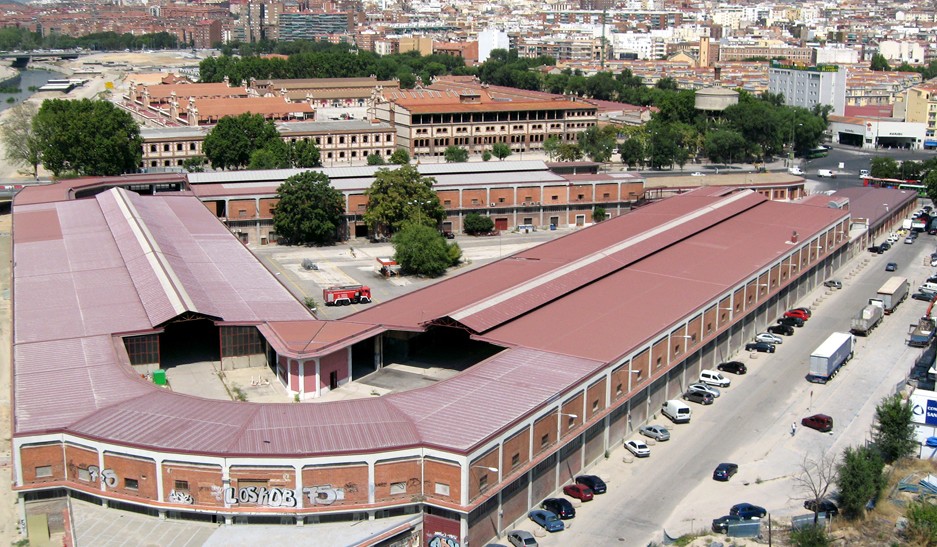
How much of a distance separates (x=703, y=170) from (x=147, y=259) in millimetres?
44389

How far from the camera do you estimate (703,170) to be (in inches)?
2795

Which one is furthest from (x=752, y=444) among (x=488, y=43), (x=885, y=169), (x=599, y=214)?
(x=488, y=43)

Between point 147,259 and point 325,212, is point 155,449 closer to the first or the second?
point 147,259

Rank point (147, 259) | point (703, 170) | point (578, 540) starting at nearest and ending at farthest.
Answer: point (578, 540) < point (147, 259) < point (703, 170)

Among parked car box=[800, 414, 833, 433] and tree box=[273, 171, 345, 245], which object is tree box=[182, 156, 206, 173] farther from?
parked car box=[800, 414, 833, 433]

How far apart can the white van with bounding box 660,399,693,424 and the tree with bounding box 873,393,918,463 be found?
4819 mm

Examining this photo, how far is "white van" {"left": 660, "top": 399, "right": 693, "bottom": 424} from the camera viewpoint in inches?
1156

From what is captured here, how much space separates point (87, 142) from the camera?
60.0 metres

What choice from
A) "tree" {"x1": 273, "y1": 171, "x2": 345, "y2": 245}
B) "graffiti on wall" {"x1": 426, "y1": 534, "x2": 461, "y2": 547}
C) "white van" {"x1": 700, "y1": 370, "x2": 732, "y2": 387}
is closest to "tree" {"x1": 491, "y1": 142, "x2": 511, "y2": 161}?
"tree" {"x1": 273, "y1": 171, "x2": 345, "y2": 245}

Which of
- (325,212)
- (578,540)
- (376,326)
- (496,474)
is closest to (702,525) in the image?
(578,540)

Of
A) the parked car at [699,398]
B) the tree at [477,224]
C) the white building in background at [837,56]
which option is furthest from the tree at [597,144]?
the white building in background at [837,56]

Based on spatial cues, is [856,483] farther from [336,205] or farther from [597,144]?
[597,144]

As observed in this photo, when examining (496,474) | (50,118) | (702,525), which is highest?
(50,118)

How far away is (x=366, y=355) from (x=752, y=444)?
411 inches
